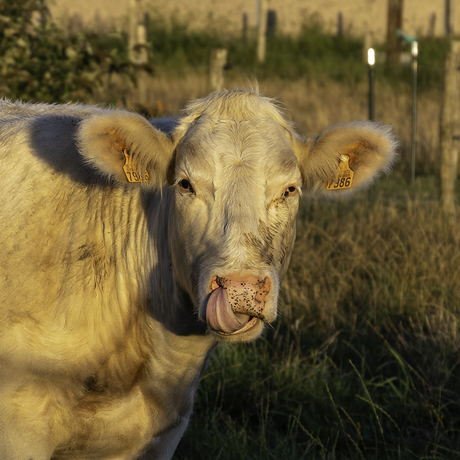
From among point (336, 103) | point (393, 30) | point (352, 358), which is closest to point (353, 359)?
point (352, 358)

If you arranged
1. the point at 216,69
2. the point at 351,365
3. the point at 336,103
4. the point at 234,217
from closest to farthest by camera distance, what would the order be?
the point at 234,217 < the point at 351,365 < the point at 216,69 < the point at 336,103

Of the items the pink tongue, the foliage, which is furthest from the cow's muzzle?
the foliage

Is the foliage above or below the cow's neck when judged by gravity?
above

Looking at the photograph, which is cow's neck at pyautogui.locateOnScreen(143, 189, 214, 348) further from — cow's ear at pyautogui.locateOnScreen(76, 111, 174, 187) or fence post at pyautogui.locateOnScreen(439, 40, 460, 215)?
fence post at pyautogui.locateOnScreen(439, 40, 460, 215)

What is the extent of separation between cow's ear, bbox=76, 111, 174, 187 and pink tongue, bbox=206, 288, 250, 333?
657 millimetres

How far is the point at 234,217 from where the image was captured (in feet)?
7.29

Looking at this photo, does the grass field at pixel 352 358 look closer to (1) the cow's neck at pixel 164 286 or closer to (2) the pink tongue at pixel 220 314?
(1) the cow's neck at pixel 164 286

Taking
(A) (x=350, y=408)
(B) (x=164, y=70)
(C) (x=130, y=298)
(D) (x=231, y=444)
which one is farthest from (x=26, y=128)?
(B) (x=164, y=70)

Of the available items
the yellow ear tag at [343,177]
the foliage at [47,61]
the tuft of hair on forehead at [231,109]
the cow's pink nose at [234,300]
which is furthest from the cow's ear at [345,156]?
the foliage at [47,61]

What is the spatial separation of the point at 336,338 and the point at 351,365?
225mm

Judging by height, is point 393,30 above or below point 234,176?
below

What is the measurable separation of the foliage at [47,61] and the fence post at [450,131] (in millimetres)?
3217

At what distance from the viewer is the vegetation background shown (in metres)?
3.34

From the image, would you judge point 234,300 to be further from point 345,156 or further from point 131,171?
point 345,156
